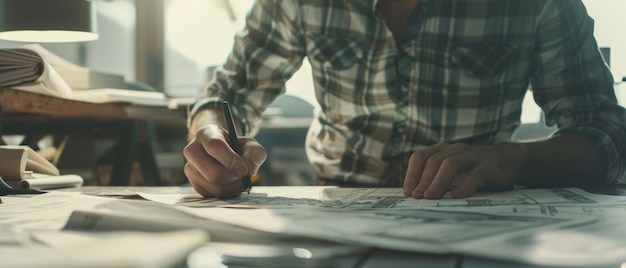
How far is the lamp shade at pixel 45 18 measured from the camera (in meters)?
1.10

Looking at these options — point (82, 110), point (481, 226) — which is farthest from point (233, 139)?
point (82, 110)

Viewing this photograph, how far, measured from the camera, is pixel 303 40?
1033 mm

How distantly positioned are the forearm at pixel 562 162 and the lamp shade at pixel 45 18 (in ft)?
3.18

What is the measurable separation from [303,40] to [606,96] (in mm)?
531

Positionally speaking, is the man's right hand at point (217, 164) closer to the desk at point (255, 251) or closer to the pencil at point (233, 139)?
the pencil at point (233, 139)

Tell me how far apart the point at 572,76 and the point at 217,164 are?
→ 0.61 metres

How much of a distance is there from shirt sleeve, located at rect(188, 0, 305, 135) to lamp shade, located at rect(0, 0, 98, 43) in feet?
1.31

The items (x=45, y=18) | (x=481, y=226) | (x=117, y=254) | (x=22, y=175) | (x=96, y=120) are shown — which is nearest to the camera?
(x=117, y=254)

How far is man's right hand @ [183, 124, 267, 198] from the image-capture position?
0.57 m

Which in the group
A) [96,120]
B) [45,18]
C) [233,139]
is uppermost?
[45,18]

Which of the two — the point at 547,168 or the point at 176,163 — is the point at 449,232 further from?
the point at 176,163

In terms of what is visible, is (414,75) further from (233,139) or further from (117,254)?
(117,254)

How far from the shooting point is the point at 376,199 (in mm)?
523

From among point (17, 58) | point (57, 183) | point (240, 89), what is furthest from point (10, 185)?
point (240, 89)
